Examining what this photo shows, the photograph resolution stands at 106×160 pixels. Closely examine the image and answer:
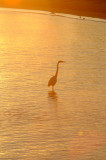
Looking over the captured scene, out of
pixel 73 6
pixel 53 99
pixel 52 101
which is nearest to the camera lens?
pixel 52 101

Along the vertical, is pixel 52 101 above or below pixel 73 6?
below

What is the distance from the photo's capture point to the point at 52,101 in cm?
1582

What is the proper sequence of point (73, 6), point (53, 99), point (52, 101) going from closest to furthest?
point (52, 101)
point (53, 99)
point (73, 6)

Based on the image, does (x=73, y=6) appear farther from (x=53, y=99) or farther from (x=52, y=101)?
(x=52, y=101)

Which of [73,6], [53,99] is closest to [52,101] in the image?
[53,99]

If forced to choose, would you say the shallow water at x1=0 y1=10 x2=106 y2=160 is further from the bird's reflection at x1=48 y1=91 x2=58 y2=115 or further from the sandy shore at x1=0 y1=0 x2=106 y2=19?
the sandy shore at x1=0 y1=0 x2=106 y2=19

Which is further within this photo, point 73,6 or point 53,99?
point 73,6

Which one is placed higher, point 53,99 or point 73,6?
point 73,6

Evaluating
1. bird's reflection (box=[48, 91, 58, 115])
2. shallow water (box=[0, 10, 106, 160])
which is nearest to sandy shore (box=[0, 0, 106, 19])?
shallow water (box=[0, 10, 106, 160])

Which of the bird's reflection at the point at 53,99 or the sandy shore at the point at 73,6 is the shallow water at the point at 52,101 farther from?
the sandy shore at the point at 73,6

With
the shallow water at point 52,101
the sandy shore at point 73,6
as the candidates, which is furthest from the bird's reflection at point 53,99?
the sandy shore at point 73,6

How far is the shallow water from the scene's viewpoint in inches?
455

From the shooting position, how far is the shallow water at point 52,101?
37.9ft

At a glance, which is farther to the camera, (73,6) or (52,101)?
(73,6)
